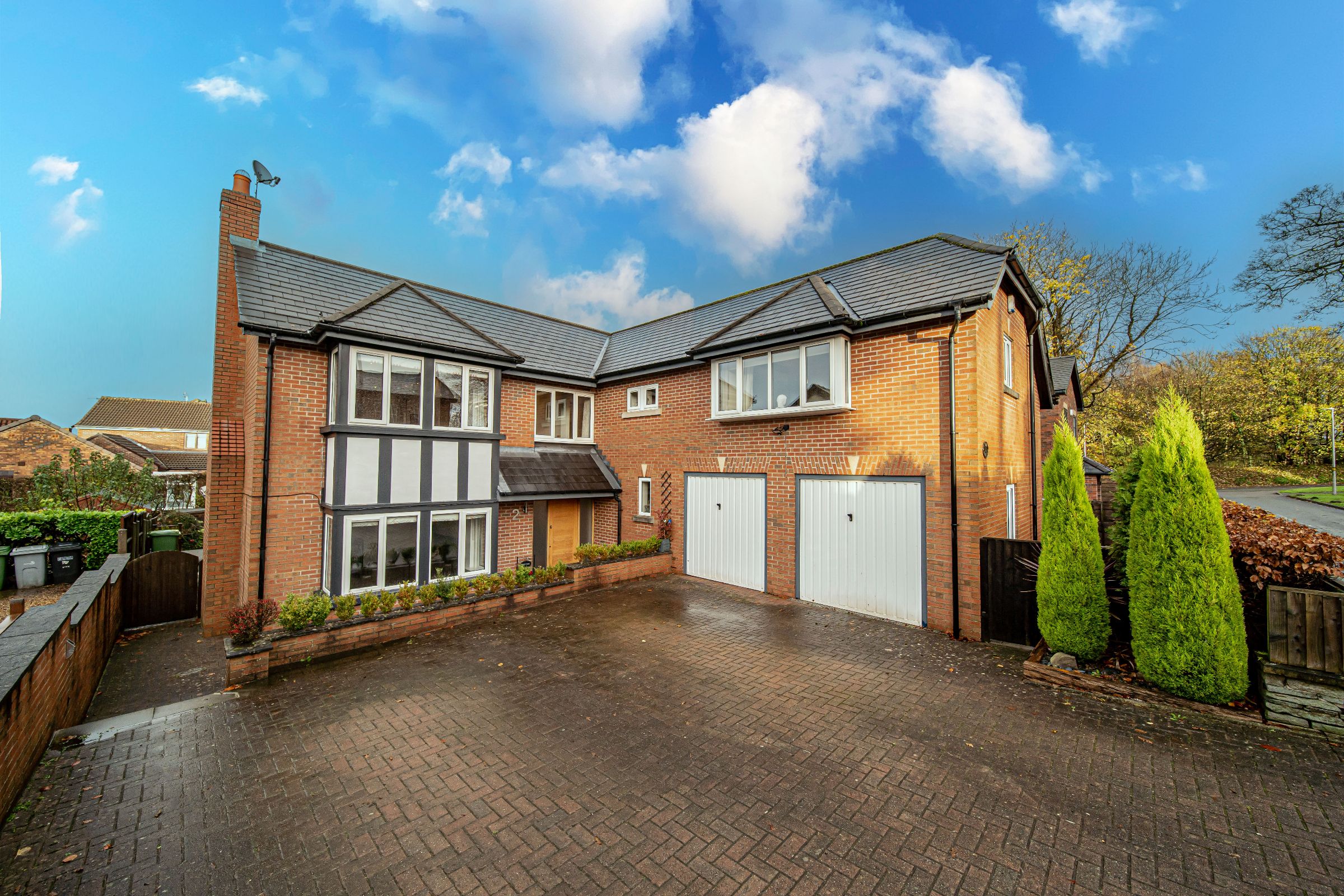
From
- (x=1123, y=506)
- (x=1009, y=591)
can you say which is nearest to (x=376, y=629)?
(x=1009, y=591)

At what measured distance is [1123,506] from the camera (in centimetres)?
597

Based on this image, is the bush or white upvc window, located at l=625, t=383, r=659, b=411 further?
white upvc window, located at l=625, t=383, r=659, b=411

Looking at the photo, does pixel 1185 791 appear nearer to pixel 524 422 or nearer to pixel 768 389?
pixel 768 389

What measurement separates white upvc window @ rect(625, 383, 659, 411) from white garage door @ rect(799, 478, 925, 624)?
16.1ft

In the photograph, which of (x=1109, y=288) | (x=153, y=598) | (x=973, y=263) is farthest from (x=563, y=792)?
(x=1109, y=288)

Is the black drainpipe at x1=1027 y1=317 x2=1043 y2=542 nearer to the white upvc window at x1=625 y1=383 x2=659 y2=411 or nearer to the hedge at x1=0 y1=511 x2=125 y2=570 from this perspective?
the white upvc window at x1=625 y1=383 x2=659 y2=411

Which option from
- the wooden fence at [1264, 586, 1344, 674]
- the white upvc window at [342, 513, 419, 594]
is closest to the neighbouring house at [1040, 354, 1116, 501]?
the wooden fence at [1264, 586, 1344, 674]

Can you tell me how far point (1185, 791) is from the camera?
3848mm

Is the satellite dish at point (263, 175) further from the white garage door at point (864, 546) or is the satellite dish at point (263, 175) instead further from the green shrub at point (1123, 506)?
the green shrub at point (1123, 506)

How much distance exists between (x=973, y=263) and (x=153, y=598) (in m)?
16.8

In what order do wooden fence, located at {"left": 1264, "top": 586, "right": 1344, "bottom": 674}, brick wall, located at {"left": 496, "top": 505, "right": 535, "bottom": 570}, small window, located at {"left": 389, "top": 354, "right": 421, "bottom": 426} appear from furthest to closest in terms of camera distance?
brick wall, located at {"left": 496, "top": 505, "right": 535, "bottom": 570} < small window, located at {"left": 389, "top": 354, "right": 421, "bottom": 426} < wooden fence, located at {"left": 1264, "top": 586, "right": 1344, "bottom": 674}

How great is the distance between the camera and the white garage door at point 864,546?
8.17 metres

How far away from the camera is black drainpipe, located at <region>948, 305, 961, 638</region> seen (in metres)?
7.62

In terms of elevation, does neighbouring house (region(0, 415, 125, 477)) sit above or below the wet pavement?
above
